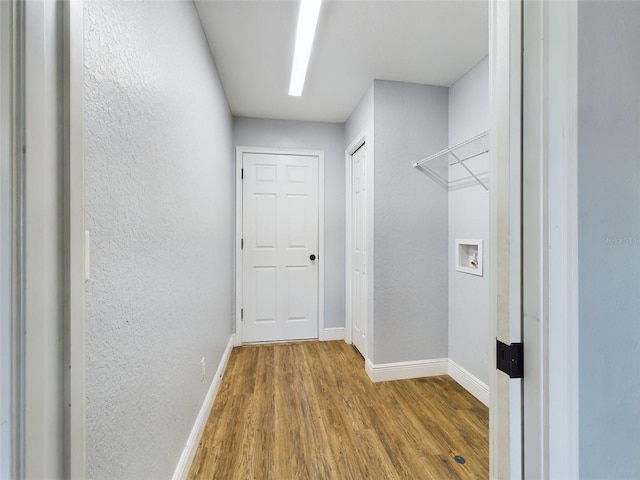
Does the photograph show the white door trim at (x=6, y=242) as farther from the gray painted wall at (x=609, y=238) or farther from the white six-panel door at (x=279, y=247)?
the white six-panel door at (x=279, y=247)

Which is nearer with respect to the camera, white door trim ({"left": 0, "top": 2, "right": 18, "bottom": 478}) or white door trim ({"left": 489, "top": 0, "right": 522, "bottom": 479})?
Result: white door trim ({"left": 0, "top": 2, "right": 18, "bottom": 478})

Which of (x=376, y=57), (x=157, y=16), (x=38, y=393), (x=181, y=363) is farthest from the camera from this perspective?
(x=376, y=57)

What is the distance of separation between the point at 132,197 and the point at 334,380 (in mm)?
2047

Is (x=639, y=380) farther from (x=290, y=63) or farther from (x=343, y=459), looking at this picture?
(x=290, y=63)

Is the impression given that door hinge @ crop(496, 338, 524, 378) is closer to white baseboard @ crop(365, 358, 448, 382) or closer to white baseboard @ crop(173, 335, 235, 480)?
white baseboard @ crop(173, 335, 235, 480)

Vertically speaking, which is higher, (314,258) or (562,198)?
(562,198)

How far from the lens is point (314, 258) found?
3.18 m

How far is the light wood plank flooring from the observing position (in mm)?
1430

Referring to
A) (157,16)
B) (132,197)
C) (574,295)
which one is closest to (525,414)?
(574,295)

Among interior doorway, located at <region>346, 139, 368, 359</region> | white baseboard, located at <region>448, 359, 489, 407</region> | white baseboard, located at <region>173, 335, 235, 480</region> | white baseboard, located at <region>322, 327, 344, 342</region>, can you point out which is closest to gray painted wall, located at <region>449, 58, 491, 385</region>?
white baseboard, located at <region>448, 359, 489, 407</region>

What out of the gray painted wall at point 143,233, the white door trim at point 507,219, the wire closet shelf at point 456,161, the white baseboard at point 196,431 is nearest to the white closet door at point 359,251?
the wire closet shelf at point 456,161

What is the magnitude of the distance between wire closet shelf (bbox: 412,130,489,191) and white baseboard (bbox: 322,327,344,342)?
6.29 ft

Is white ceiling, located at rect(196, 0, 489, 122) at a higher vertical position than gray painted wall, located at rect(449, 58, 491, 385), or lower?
higher

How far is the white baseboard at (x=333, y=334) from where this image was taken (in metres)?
3.19
